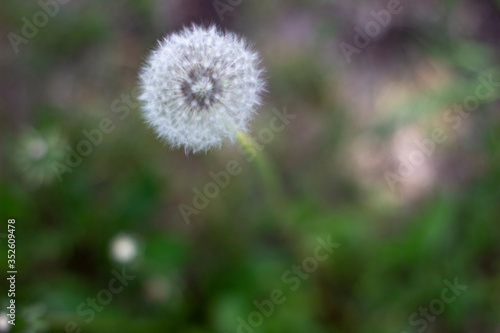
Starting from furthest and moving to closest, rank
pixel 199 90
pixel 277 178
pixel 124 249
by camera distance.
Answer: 1. pixel 277 178
2. pixel 124 249
3. pixel 199 90

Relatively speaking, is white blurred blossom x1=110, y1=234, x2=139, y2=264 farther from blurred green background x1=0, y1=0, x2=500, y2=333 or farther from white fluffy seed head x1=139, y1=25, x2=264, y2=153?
white fluffy seed head x1=139, y1=25, x2=264, y2=153

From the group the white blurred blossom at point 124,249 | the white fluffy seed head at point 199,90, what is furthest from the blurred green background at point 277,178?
the white fluffy seed head at point 199,90

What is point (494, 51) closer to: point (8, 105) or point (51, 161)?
point (51, 161)

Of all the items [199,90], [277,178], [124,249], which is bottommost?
[199,90]

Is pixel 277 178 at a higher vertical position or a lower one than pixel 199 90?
higher

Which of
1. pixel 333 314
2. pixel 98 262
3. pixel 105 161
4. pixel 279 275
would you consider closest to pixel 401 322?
pixel 333 314

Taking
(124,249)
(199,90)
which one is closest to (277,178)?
(124,249)

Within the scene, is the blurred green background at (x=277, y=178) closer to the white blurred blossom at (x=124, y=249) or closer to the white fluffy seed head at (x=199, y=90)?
the white blurred blossom at (x=124, y=249)

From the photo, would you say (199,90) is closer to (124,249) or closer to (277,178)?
(124,249)
